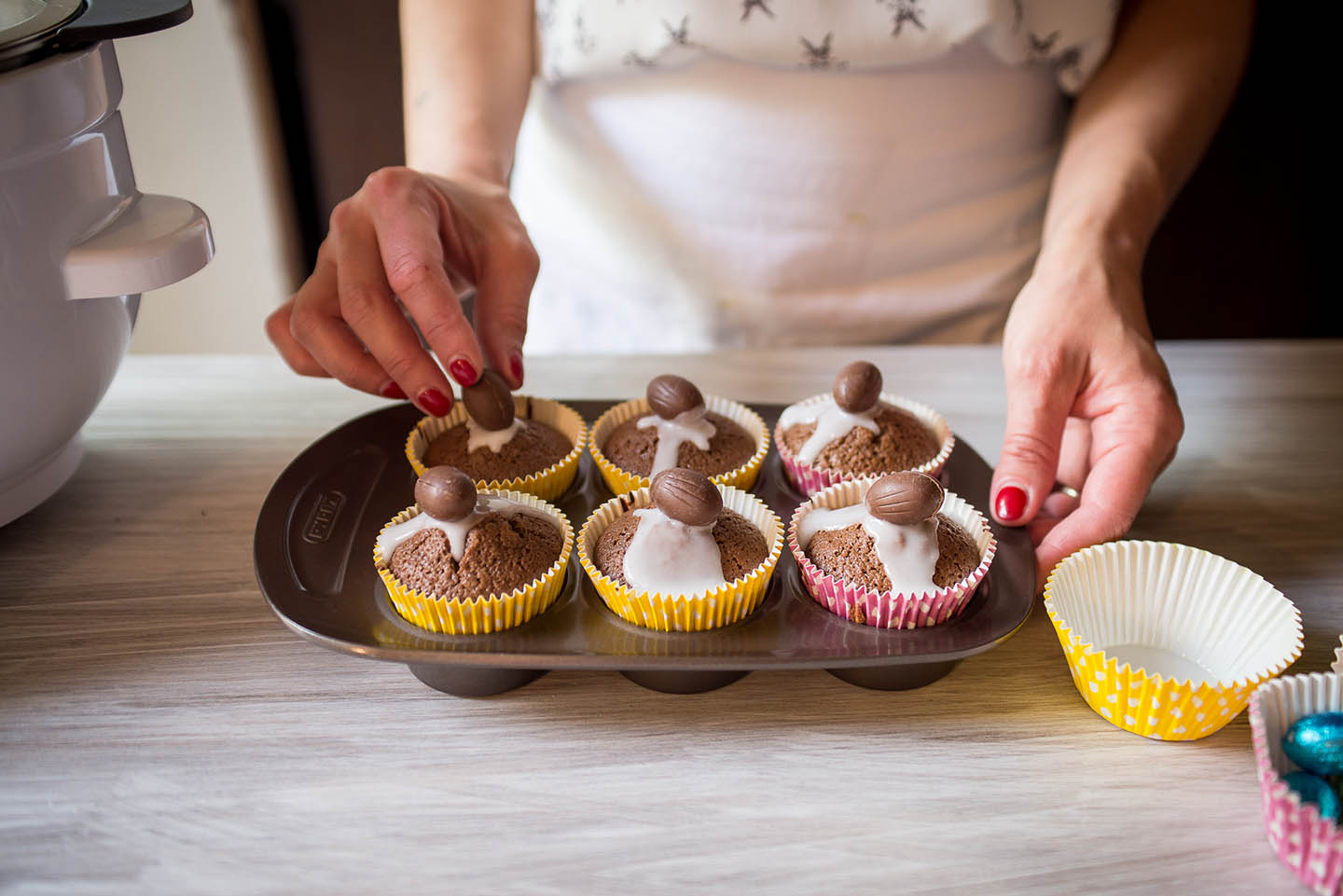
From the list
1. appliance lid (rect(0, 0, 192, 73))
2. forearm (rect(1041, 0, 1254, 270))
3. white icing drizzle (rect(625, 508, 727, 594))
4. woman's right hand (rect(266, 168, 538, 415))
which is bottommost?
white icing drizzle (rect(625, 508, 727, 594))

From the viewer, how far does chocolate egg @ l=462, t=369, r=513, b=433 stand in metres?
1.45

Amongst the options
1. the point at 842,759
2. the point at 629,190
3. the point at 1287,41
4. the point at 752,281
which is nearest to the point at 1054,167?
the point at 752,281

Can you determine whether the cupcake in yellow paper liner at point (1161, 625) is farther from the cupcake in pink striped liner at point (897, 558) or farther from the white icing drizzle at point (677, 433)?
the white icing drizzle at point (677, 433)

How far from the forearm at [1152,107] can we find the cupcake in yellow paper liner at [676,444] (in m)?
0.61

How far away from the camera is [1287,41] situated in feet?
8.89

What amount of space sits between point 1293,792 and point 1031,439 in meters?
0.52

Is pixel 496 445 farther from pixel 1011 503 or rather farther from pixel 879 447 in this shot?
pixel 1011 503

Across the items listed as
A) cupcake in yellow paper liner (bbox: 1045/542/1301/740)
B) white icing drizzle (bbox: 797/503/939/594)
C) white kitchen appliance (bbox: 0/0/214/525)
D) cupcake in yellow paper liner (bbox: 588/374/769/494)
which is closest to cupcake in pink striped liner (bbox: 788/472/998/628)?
white icing drizzle (bbox: 797/503/939/594)

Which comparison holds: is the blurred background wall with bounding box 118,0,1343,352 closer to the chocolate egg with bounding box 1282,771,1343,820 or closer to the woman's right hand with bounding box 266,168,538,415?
the woman's right hand with bounding box 266,168,538,415

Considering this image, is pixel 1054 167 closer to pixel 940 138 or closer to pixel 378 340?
pixel 940 138

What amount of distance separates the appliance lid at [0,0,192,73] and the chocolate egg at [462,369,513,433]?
58 centimetres

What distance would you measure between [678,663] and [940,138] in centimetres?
123

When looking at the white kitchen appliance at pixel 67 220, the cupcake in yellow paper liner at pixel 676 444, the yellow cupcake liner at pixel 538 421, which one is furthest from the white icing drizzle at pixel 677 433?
the white kitchen appliance at pixel 67 220

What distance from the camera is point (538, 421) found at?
64.2 inches
